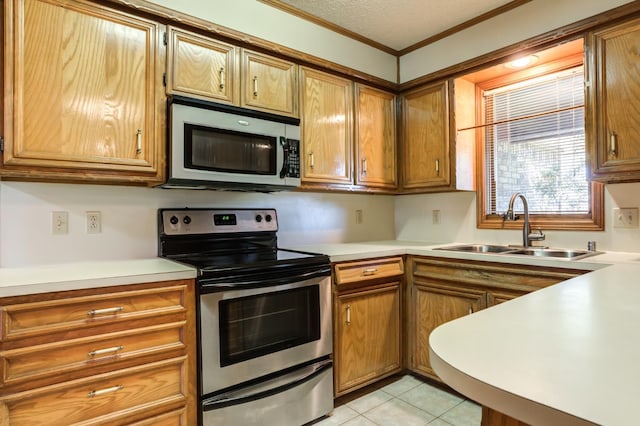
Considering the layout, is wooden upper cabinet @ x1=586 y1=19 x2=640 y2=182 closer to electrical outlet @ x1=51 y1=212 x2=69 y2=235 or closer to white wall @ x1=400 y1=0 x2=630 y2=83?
white wall @ x1=400 y1=0 x2=630 y2=83

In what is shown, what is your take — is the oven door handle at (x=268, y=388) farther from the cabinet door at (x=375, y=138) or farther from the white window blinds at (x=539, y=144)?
the white window blinds at (x=539, y=144)

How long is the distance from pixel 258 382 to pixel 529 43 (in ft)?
8.05

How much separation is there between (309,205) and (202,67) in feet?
3.88

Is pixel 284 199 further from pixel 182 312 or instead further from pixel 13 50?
pixel 13 50

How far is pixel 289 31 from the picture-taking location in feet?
7.77

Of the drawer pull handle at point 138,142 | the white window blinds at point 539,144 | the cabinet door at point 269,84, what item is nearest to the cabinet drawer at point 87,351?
the drawer pull handle at point 138,142

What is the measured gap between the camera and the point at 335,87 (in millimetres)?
2580

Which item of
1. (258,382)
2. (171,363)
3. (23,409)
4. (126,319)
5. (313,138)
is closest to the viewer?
(23,409)

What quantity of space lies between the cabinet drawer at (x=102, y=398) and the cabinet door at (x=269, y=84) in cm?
144

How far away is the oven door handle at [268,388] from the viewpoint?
5.43 feet

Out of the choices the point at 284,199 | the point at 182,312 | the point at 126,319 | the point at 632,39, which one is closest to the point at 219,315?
the point at 182,312

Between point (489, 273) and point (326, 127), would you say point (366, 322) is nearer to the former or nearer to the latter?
point (489, 273)

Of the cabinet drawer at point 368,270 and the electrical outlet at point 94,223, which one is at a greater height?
the electrical outlet at point 94,223

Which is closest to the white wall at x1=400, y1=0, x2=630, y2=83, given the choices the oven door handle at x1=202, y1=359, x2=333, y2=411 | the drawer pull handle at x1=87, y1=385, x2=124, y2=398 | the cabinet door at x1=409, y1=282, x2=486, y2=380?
the cabinet door at x1=409, y1=282, x2=486, y2=380
